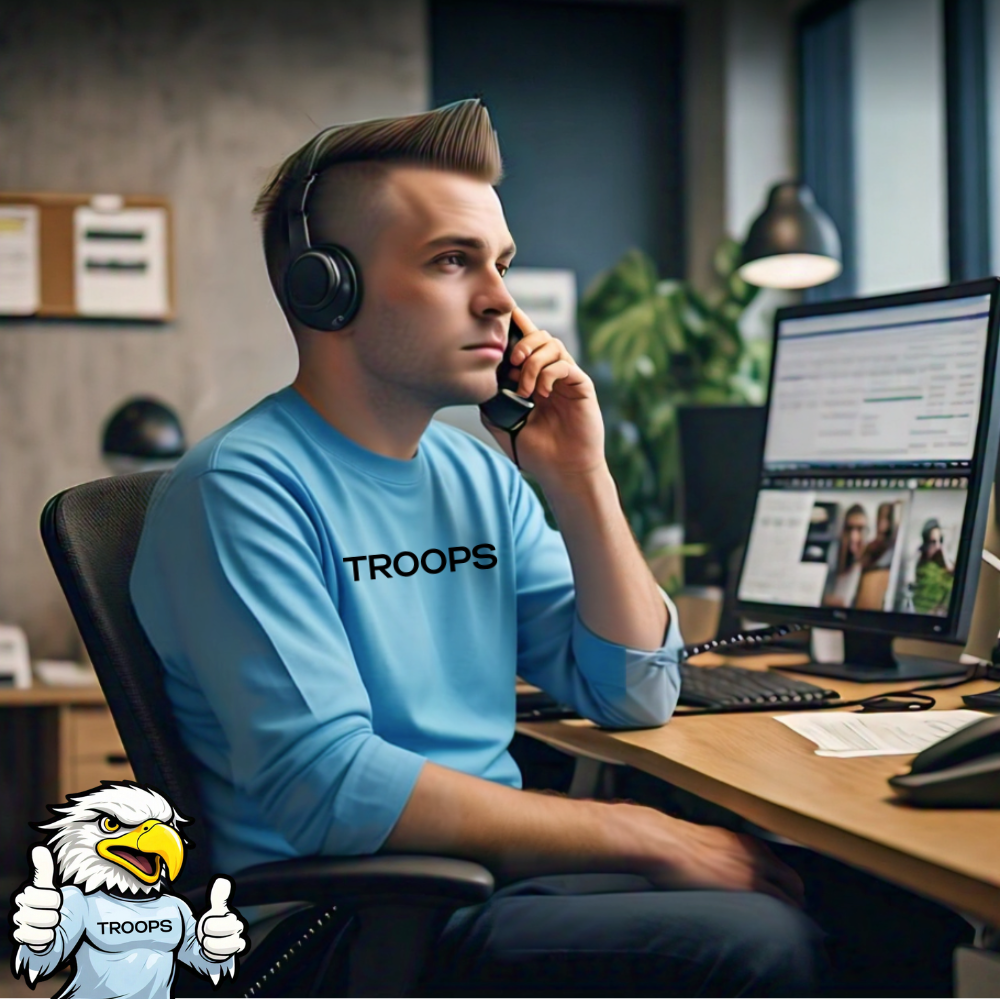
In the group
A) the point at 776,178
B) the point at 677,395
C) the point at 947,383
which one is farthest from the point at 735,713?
the point at 776,178

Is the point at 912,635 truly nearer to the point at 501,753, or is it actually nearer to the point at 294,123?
the point at 501,753

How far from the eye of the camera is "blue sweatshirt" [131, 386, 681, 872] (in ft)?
2.74

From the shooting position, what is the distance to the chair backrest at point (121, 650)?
2.92 feet

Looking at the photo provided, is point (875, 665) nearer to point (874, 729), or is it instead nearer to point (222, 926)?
point (874, 729)

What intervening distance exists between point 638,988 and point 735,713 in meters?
0.40

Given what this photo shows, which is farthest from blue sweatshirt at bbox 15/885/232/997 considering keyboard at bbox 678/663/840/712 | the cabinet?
the cabinet

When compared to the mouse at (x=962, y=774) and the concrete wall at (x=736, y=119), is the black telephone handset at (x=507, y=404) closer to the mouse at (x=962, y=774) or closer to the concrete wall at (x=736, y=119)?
the mouse at (x=962, y=774)

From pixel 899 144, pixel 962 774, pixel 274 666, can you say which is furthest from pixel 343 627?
pixel 899 144

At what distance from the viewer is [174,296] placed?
3.17m

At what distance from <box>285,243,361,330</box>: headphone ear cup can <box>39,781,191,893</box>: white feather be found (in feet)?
1.36

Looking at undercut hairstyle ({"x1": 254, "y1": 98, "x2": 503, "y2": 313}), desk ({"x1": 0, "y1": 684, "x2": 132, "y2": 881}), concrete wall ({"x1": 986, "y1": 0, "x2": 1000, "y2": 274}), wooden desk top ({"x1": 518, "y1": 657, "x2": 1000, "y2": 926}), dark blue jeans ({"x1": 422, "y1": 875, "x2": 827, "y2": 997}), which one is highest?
concrete wall ({"x1": 986, "y1": 0, "x2": 1000, "y2": 274})

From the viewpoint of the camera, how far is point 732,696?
4.05 feet

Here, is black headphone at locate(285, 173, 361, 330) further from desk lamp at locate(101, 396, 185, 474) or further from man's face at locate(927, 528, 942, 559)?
desk lamp at locate(101, 396, 185, 474)

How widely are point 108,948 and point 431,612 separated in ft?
1.21
